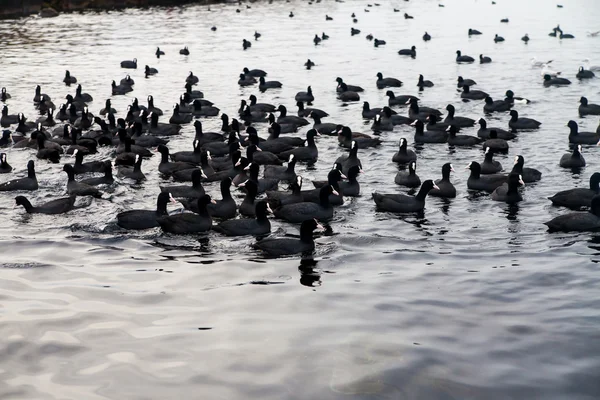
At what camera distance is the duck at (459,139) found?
2888cm

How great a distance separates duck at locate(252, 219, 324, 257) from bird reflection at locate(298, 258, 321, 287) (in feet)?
1.46

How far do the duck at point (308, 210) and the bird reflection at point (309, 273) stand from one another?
287 cm

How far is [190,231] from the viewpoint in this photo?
63.3 feet

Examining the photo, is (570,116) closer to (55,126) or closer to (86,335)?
(55,126)

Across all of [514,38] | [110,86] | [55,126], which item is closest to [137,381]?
[55,126]

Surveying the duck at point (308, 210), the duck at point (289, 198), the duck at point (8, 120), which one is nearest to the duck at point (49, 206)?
the duck at point (289, 198)

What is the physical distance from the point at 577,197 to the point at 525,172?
2.95 metres

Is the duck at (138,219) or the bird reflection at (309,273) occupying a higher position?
the duck at (138,219)

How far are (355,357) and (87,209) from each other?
11.2 metres

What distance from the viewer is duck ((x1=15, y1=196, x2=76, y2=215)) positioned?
824 inches

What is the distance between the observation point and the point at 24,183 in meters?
23.5

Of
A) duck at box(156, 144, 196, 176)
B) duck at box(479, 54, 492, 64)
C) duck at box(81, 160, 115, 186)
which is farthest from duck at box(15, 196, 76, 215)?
duck at box(479, 54, 492, 64)

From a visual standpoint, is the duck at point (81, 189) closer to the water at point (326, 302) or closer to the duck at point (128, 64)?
the water at point (326, 302)

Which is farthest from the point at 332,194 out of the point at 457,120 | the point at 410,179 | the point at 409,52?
the point at 409,52
